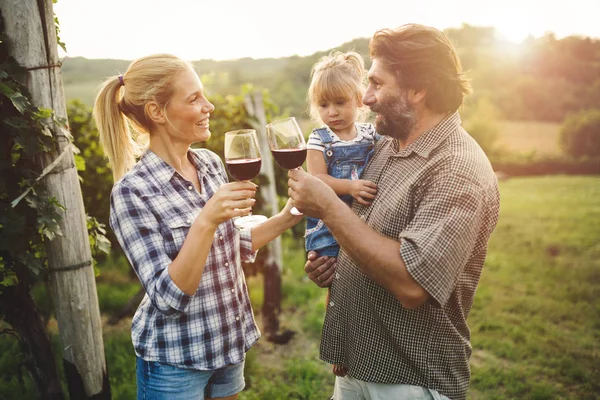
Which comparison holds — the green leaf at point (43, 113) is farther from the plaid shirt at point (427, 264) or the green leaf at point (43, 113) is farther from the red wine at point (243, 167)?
the plaid shirt at point (427, 264)

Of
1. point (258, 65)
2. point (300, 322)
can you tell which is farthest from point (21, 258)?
point (258, 65)

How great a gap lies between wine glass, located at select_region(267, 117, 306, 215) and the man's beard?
447mm

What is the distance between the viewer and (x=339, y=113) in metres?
2.90

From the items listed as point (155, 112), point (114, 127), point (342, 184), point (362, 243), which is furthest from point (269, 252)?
point (362, 243)

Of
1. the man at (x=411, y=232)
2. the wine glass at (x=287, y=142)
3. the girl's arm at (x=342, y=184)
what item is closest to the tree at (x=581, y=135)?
the girl's arm at (x=342, y=184)

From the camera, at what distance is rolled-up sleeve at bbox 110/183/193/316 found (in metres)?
1.88

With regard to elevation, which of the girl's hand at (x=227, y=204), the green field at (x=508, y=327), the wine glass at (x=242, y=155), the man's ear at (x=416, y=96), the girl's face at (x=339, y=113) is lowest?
the green field at (x=508, y=327)

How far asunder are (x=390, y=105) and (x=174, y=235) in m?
1.21

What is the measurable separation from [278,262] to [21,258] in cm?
337

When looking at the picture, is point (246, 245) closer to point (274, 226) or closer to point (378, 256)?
point (274, 226)

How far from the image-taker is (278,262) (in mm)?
5672

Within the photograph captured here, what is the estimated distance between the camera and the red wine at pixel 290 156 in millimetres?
2059

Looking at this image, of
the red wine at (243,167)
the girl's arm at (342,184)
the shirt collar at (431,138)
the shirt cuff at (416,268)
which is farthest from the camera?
the girl's arm at (342,184)

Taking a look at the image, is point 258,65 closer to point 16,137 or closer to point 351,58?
point 351,58
